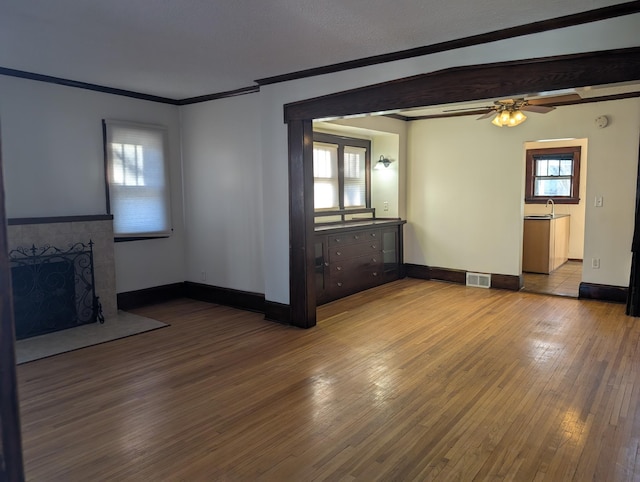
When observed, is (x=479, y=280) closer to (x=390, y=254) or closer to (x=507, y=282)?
(x=507, y=282)

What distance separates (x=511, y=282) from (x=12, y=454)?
6.50 metres

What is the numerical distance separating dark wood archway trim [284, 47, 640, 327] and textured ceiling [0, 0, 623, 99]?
302mm

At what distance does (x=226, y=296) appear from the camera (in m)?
5.86

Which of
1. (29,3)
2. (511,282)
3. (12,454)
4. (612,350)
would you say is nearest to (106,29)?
(29,3)

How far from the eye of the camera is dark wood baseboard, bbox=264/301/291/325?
16.4 ft

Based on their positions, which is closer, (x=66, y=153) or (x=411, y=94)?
(x=411, y=94)

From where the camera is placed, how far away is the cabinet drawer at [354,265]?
6066mm

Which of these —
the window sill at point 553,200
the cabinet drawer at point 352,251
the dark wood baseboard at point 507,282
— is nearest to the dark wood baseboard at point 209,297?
the cabinet drawer at point 352,251

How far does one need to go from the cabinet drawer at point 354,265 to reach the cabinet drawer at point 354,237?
0.79 feet

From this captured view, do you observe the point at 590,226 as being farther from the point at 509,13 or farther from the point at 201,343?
the point at 201,343

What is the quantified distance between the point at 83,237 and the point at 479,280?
539 centimetres

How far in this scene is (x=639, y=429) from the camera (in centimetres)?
277

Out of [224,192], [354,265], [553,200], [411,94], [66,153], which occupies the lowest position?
[354,265]

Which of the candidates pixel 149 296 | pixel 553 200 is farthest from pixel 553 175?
pixel 149 296
